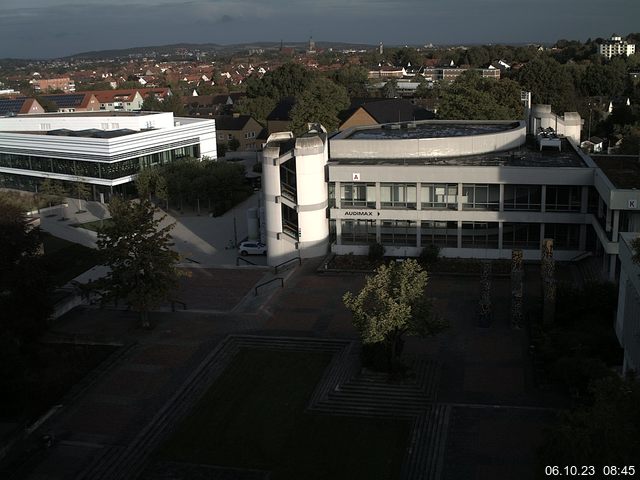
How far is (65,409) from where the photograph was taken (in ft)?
72.9

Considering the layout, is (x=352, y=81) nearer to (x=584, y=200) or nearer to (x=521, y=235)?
(x=521, y=235)

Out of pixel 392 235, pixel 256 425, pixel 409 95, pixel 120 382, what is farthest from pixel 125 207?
pixel 409 95

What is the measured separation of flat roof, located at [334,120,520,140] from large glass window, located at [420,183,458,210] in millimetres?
5685

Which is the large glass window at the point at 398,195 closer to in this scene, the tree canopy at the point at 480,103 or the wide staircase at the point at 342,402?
the wide staircase at the point at 342,402

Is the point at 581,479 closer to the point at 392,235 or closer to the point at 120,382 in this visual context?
the point at 120,382

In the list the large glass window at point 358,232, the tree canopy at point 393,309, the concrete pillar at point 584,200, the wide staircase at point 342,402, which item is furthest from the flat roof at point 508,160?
the tree canopy at point 393,309

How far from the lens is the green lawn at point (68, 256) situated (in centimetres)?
3778

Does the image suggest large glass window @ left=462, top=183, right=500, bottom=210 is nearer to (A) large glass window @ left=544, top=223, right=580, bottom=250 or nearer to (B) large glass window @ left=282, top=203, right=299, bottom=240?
(A) large glass window @ left=544, top=223, right=580, bottom=250

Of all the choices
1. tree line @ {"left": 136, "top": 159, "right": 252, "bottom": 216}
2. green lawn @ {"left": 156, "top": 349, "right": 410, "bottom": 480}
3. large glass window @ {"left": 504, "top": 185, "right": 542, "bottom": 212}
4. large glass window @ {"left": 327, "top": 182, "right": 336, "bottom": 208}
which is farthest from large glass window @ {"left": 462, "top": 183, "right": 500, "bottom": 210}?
tree line @ {"left": 136, "top": 159, "right": 252, "bottom": 216}

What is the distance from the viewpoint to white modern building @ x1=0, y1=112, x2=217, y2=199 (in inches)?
2183

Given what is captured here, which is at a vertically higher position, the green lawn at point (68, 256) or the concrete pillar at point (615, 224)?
the concrete pillar at point (615, 224)

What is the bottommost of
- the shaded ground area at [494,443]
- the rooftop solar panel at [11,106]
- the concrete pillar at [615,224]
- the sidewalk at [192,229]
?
the sidewalk at [192,229]

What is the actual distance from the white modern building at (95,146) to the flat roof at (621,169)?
114 ft

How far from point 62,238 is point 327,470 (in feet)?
105
